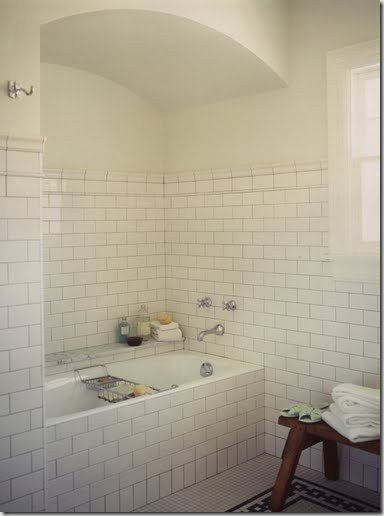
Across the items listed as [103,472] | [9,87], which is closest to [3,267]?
[9,87]

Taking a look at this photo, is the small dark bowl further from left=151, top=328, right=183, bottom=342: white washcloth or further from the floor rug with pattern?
the floor rug with pattern

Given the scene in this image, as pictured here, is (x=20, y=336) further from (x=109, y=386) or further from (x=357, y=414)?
(x=357, y=414)

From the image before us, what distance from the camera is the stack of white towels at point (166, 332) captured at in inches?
173

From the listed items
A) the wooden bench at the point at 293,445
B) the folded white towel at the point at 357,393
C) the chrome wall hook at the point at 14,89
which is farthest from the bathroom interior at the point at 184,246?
the folded white towel at the point at 357,393

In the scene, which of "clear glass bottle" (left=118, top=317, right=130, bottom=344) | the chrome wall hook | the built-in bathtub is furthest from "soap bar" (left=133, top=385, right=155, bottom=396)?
the chrome wall hook

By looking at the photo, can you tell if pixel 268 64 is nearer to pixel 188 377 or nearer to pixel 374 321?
pixel 374 321

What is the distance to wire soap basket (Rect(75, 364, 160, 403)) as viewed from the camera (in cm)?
362

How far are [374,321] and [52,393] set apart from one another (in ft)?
6.74

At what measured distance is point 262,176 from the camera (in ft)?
13.0

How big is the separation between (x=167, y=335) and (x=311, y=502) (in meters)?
1.62

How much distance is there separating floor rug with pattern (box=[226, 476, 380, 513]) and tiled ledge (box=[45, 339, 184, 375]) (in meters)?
1.36

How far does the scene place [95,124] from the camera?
425 centimetres

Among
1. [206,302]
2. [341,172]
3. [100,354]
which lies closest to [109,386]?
[100,354]

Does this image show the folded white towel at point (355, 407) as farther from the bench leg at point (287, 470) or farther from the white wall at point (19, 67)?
the white wall at point (19, 67)
